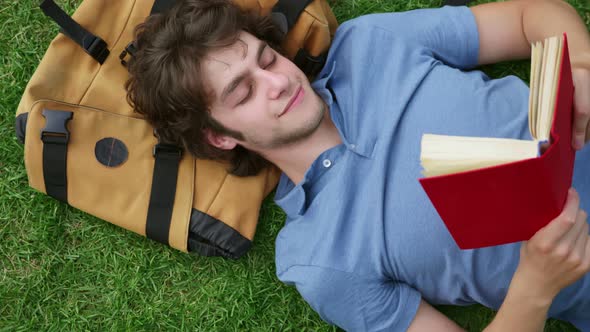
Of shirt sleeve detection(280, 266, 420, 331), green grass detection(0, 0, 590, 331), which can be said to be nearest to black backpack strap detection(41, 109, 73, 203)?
green grass detection(0, 0, 590, 331)

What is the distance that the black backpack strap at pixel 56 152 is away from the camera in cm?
289

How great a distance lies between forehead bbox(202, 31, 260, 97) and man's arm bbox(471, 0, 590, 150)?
1.19 meters

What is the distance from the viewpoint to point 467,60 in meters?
2.90

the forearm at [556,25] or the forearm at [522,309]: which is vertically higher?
the forearm at [556,25]

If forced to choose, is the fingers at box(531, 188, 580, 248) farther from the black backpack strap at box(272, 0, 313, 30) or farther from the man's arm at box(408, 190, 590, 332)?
the black backpack strap at box(272, 0, 313, 30)

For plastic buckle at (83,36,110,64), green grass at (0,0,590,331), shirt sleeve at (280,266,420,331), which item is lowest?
green grass at (0,0,590,331)

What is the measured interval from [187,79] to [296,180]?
76 cm

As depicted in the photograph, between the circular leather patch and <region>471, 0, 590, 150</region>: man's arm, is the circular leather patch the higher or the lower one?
the lower one

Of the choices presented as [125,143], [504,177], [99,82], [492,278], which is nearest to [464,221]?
[504,177]

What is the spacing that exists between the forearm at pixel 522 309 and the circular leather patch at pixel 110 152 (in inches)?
80.0

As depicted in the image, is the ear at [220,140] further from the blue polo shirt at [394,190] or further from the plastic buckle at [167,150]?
the blue polo shirt at [394,190]

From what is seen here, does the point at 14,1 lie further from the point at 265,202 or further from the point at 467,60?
the point at 467,60

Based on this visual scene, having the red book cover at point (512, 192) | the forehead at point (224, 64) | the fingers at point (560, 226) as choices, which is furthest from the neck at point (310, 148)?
the fingers at point (560, 226)

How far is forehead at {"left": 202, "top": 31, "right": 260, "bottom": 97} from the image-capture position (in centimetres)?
257
